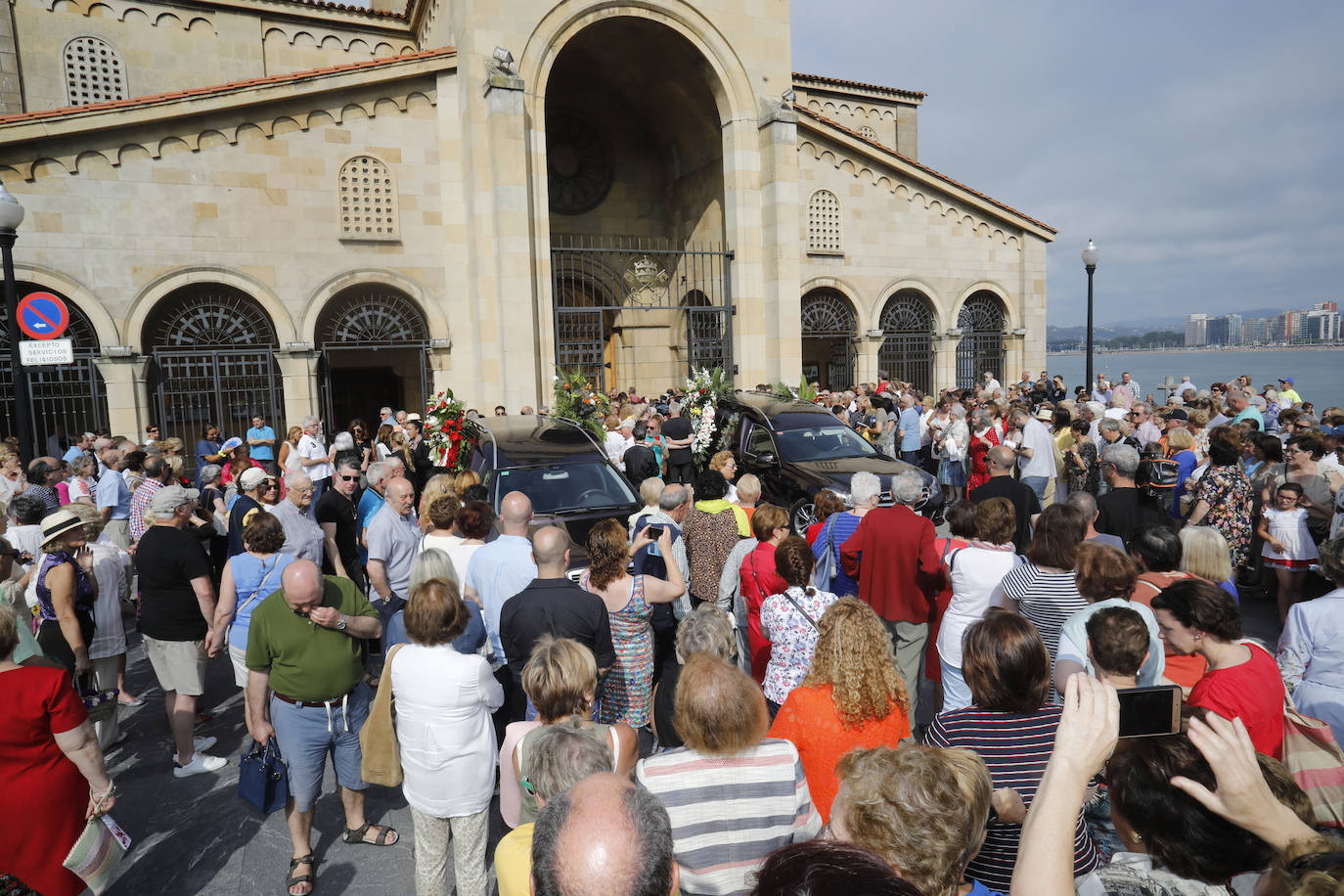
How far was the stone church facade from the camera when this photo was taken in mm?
13008

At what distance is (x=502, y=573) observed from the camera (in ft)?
15.3

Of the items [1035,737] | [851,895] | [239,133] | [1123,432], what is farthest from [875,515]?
[239,133]

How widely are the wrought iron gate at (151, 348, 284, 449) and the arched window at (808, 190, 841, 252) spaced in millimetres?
12564

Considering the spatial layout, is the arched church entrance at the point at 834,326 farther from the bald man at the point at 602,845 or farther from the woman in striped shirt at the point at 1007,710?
the bald man at the point at 602,845

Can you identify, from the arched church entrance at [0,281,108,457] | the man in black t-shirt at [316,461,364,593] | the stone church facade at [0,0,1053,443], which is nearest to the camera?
the man in black t-shirt at [316,461,364,593]

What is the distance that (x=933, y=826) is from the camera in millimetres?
1899

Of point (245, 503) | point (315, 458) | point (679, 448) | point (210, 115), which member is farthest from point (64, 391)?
point (679, 448)

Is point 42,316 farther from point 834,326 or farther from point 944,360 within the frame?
point 944,360

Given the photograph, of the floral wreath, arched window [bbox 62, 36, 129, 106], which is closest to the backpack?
the floral wreath

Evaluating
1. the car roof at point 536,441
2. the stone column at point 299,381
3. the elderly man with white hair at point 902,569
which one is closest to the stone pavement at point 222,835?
the elderly man with white hair at point 902,569

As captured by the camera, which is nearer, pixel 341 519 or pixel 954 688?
pixel 954 688

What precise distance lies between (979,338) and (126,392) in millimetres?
19929

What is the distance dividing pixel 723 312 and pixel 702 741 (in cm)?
1580

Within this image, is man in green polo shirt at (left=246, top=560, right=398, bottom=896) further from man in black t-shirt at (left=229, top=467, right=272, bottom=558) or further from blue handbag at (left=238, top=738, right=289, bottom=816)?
man in black t-shirt at (left=229, top=467, right=272, bottom=558)
